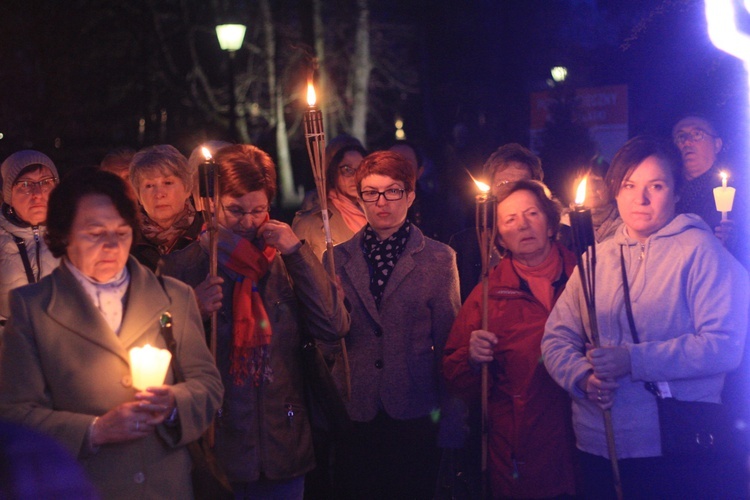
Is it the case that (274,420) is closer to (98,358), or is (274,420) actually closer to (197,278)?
(197,278)

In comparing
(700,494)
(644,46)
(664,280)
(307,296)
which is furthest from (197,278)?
(644,46)

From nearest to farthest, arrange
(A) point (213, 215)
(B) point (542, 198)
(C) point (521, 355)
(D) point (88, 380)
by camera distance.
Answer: (D) point (88, 380)
(A) point (213, 215)
(C) point (521, 355)
(B) point (542, 198)

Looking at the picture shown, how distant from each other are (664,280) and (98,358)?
245cm

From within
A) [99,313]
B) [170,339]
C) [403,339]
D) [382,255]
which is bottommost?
[403,339]

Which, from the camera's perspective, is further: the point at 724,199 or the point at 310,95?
the point at 724,199

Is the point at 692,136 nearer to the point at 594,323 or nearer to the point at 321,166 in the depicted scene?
the point at 321,166

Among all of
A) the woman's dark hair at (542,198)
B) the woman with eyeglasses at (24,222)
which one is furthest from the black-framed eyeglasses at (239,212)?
the woman's dark hair at (542,198)

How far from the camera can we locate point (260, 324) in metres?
4.59

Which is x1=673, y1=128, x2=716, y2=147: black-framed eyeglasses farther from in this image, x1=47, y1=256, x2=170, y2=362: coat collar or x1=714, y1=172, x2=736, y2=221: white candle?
x1=47, y1=256, x2=170, y2=362: coat collar

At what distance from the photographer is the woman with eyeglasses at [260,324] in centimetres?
462

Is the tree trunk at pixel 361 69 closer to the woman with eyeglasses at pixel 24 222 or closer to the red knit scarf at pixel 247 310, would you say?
the woman with eyeglasses at pixel 24 222

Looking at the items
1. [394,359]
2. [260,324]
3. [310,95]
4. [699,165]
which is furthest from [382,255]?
[699,165]

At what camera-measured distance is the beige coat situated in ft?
11.5

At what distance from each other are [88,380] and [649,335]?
2.42 metres
